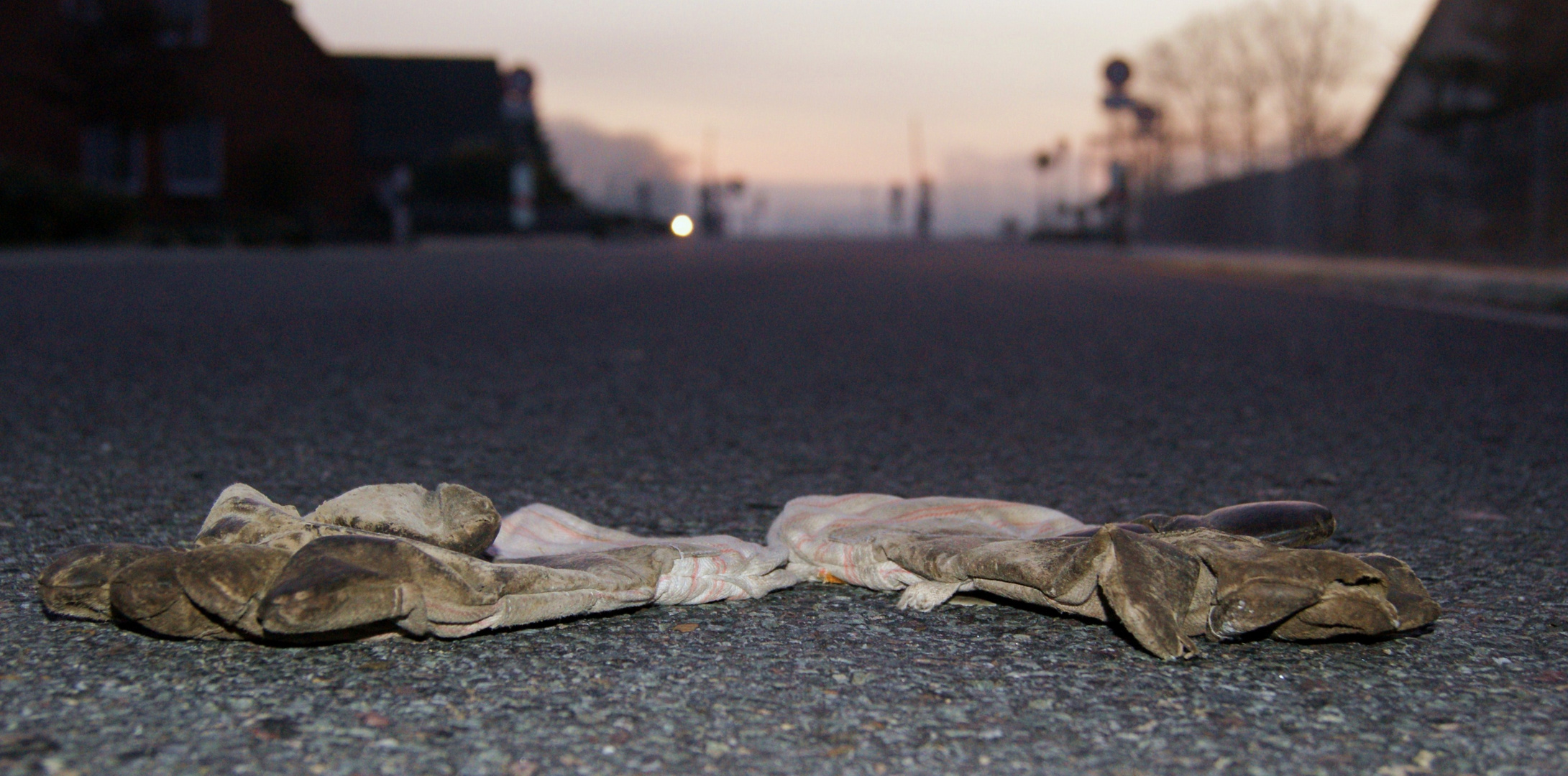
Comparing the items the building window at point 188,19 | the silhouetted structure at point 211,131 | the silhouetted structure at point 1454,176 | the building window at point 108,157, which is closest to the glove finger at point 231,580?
the silhouetted structure at point 1454,176

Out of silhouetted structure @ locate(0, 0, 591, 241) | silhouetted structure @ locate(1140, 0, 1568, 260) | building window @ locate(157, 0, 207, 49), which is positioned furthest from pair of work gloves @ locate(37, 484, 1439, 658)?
building window @ locate(157, 0, 207, 49)

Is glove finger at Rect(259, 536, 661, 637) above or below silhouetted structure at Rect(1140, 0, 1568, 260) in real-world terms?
below

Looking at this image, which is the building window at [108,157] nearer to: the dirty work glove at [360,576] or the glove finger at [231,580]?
the dirty work glove at [360,576]

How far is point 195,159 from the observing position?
3162 cm

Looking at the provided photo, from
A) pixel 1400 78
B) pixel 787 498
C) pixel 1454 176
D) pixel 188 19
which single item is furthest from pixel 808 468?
pixel 1400 78

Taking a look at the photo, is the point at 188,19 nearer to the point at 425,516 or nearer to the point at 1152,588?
the point at 425,516

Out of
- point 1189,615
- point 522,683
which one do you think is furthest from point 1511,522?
point 522,683

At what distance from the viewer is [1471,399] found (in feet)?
17.3

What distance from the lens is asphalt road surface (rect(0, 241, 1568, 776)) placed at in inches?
65.2

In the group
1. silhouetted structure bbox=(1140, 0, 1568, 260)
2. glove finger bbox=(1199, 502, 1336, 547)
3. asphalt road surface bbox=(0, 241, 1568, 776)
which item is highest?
silhouetted structure bbox=(1140, 0, 1568, 260)

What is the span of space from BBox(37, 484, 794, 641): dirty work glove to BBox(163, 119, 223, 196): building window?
105ft

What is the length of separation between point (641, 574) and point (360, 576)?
0.50 metres

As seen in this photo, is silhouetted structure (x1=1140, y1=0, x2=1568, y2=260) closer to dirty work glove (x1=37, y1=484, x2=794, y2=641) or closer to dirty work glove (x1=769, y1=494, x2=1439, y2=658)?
dirty work glove (x1=769, y1=494, x2=1439, y2=658)

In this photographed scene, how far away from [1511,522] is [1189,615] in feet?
4.48
